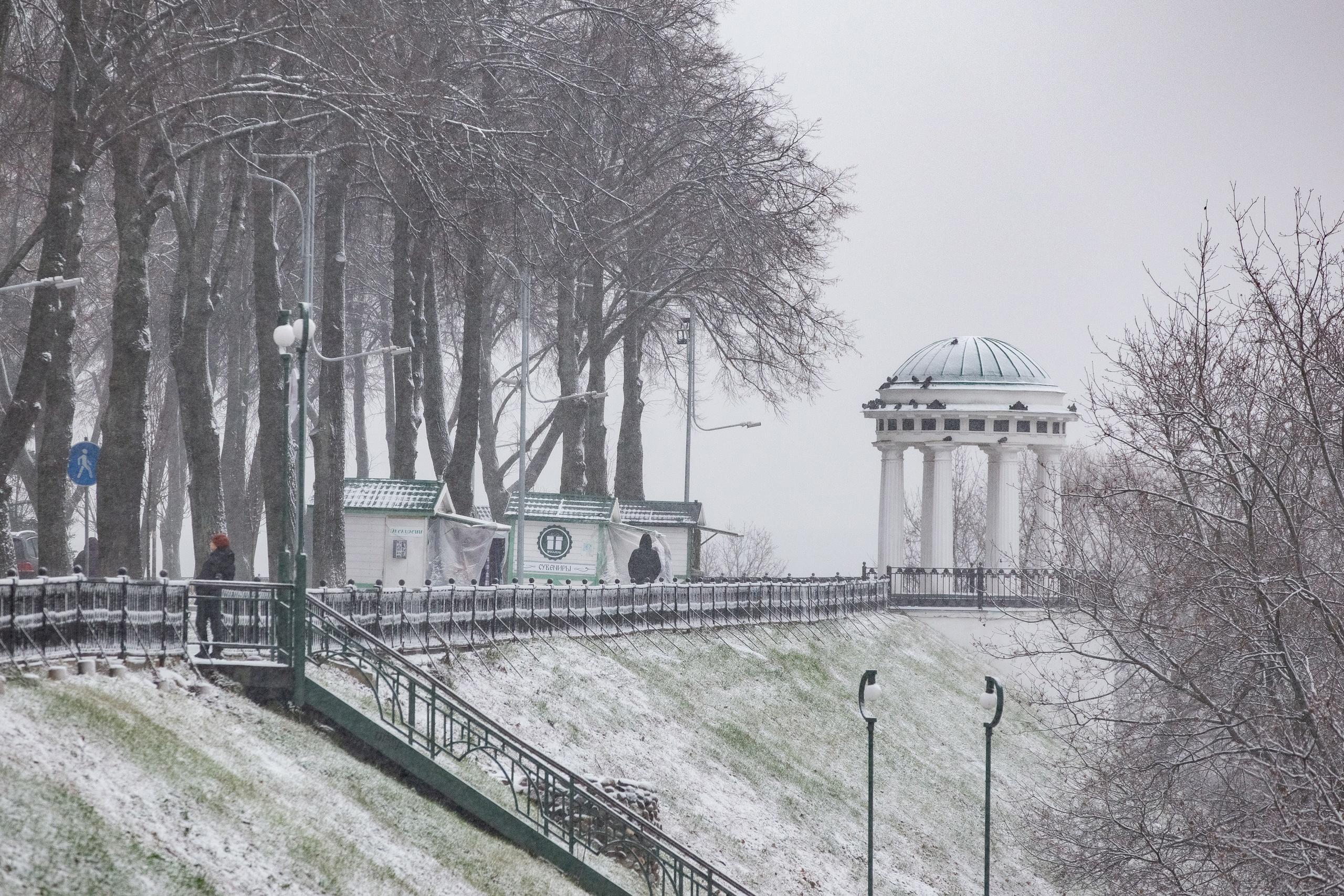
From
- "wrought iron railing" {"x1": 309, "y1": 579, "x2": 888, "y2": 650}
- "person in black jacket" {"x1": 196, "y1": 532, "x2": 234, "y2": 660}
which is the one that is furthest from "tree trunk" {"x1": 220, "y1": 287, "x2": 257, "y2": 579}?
"person in black jacket" {"x1": 196, "y1": 532, "x2": 234, "y2": 660}

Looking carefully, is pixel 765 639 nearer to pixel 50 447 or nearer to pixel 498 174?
pixel 498 174

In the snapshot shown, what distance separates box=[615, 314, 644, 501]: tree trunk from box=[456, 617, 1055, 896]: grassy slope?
29.6ft

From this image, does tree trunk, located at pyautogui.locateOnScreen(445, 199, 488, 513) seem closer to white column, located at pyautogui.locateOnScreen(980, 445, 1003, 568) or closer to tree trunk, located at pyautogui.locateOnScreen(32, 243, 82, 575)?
Result: tree trunk, located at pyautogui.locateOnScreen(32, 243, 82, 575)

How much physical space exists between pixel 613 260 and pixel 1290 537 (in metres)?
30.4

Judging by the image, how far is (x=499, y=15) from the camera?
3158 cm

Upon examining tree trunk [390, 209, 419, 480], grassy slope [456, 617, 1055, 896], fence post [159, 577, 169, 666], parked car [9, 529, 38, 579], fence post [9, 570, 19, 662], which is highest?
tree trunk [390, 209, 419, 480]

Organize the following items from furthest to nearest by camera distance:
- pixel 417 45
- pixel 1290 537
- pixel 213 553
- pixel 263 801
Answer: pixel 417 45, pixel 213 553, pixel 1290 537, pixel 263 801

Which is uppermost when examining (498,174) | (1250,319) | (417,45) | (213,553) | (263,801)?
(417,45)

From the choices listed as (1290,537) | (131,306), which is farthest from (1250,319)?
(131,306)

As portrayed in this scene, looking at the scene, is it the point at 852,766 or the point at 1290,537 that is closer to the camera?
the point at 1290,537

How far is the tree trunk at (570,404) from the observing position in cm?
4197

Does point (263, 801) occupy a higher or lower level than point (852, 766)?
higher

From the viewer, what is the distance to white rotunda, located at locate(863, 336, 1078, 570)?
168 ft

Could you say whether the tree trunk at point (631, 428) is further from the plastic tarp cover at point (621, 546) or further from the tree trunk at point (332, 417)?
the tree trunk at point (332, 417)
